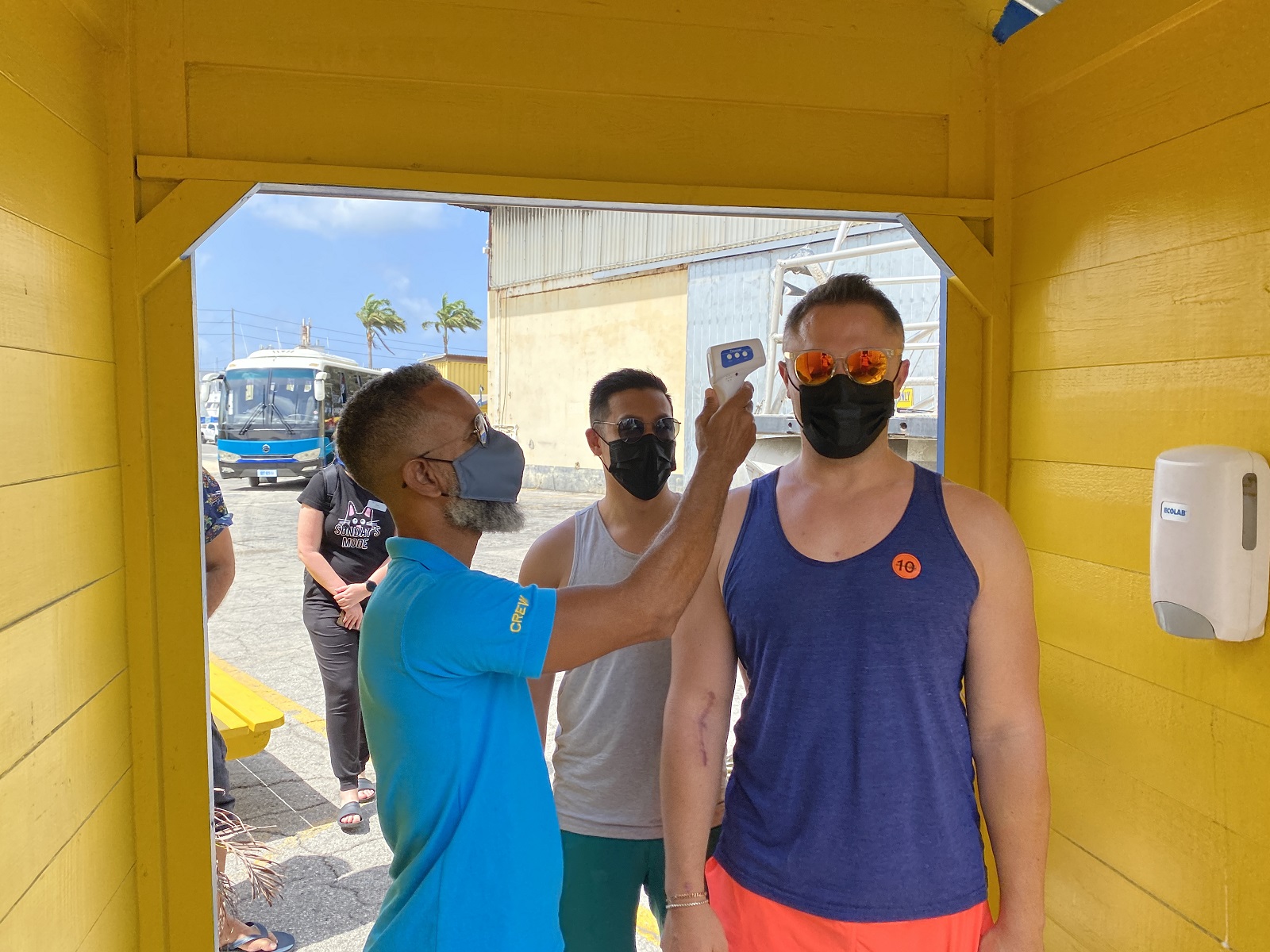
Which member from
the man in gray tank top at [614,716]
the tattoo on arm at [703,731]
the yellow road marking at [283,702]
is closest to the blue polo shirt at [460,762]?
the tattoo on arm at [703,731]

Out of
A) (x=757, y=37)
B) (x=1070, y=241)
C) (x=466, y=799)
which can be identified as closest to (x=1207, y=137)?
(x=1070, y=241)

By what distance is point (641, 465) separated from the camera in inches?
87.6

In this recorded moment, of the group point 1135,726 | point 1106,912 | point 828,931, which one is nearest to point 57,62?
point 828,931

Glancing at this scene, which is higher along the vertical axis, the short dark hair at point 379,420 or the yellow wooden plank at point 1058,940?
the short dark hair at point 379,420

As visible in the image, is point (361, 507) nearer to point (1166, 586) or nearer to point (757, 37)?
point (757, 37)

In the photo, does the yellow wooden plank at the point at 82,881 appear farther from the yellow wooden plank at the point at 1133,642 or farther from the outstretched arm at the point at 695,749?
the yellow wooden plank at the point at 1133,642

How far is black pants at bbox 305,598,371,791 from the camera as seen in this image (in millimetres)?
4102

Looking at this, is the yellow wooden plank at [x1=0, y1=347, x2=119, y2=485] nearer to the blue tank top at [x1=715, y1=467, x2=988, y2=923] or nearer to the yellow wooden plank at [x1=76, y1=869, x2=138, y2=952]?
the yellow wooden plank at [x1=76, y1=869, x2=138, y2=952]

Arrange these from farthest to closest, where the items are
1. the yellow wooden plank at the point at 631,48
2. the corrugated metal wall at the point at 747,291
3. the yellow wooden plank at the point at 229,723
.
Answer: the corrugated metal wall at the point at 747,291 < the yellow wooden plank at the point at 229,723 < the yellow wooden plank at the point at 631,48

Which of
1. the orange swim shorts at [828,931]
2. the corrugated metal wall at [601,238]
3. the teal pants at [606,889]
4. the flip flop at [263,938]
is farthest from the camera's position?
the corrugated metal wall at [601,238]

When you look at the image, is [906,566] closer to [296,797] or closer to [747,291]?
[296,797]

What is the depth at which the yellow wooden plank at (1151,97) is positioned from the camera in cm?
185

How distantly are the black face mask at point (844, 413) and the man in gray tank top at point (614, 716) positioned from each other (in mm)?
542

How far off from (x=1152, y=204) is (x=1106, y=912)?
71.0 inches
